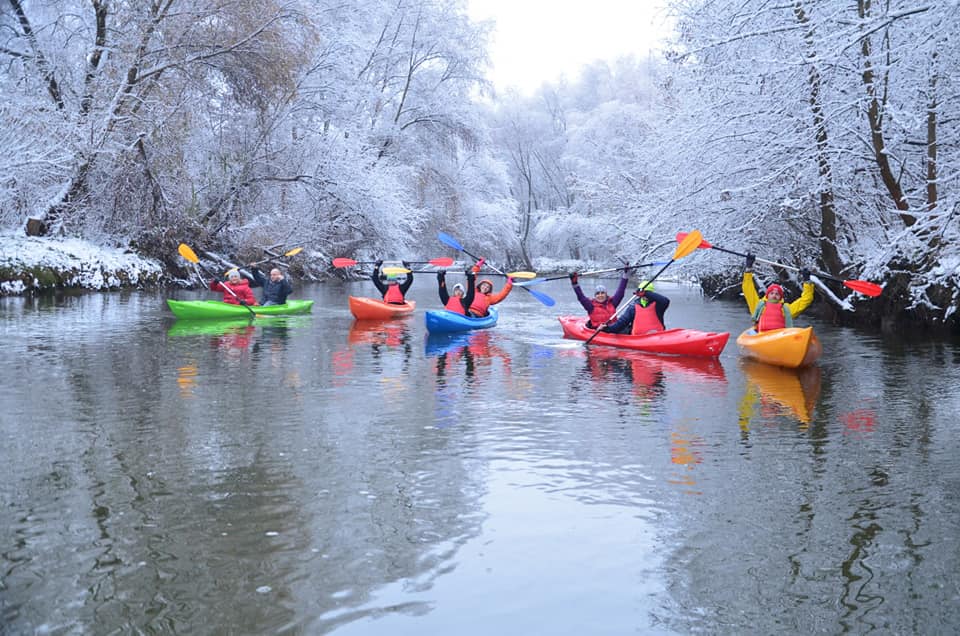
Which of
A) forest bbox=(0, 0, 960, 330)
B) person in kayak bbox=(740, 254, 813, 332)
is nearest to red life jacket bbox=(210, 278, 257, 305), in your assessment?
forest bbox=(0, 0, 960, 330)

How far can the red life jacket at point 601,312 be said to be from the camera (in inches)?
498

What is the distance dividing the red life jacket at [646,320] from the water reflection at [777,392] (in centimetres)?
144

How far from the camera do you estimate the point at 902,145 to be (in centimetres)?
1223

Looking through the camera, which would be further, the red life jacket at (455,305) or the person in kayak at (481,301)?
the person in kayak at (481,301)

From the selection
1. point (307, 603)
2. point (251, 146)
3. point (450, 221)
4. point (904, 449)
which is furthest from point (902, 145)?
point (450, 221)

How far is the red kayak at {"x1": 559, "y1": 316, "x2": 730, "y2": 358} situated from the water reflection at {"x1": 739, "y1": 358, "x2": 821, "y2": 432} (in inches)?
15.4

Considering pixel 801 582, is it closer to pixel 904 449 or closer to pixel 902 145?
pixel 904 449

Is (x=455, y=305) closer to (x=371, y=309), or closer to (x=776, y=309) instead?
(x=371, y=309)

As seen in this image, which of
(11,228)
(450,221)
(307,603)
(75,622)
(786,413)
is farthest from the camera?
(450,221)

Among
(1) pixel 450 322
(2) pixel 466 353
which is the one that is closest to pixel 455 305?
(1) pixel 450 322

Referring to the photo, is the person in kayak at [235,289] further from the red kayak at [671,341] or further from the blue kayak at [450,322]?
the red kayak at [671,341]

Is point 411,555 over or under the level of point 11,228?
under

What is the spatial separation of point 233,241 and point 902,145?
56.1 feet

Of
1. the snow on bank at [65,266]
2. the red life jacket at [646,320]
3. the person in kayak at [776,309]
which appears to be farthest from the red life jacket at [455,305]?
the snow on bank at [65,266]
